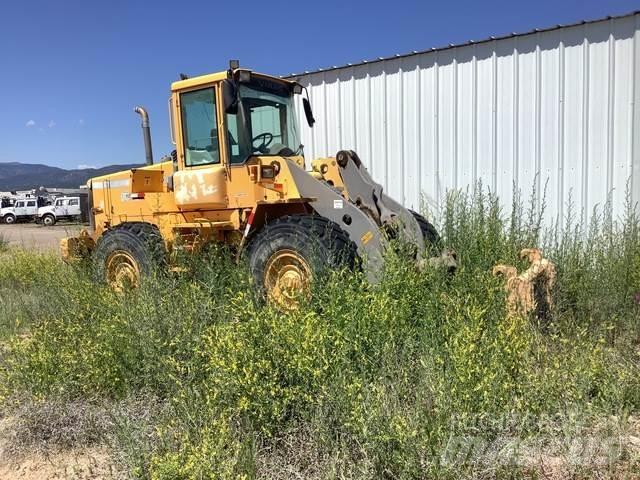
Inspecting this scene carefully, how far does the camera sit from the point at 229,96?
18.6ft

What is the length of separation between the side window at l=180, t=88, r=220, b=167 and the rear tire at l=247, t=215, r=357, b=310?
1.26 meters

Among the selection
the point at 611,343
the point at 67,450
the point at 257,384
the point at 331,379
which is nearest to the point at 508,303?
the point at 611,343

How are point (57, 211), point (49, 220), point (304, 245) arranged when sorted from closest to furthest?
point (304, 245) < point (57, 211) < point (49, 220)

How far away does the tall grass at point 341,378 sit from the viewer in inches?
102

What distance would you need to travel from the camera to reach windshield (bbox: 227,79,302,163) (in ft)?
19.2

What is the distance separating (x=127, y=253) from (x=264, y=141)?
2.08 meters

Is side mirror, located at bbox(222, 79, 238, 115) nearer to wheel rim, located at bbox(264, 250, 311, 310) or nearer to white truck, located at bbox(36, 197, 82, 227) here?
wheel rim, located at bbox(264, 250, 311, 310)

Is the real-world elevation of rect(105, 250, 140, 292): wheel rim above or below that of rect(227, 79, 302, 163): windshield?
below

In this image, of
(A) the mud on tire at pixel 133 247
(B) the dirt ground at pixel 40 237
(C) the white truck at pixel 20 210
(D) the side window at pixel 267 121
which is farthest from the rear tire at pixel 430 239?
(C) the white truck at pixel 20 210

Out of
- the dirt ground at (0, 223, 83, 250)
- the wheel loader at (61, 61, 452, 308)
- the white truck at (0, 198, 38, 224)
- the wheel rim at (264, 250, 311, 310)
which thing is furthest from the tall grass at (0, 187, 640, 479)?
the white truck at (0, 198, 38, 224)

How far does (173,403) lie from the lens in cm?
313

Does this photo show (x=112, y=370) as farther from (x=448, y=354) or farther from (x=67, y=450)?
(x=448, y=354)

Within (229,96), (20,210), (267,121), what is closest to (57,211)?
(20,210)

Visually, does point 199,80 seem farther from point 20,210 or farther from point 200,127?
point 20,210
